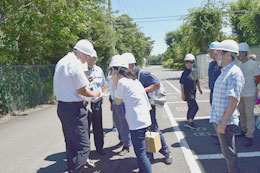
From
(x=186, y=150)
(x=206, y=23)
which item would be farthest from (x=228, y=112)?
(x=206, y=23)

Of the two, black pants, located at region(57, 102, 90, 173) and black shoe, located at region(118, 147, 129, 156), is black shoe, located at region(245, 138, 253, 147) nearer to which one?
black shoe, located at region(118, 147, 129, 156)

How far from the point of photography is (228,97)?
2.57 meters

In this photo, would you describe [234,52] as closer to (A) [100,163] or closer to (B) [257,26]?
(A) [100,163]

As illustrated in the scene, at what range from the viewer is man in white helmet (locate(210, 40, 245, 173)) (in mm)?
2494

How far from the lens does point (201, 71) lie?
757 inches

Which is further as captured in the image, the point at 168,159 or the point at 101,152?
the point at 101,152

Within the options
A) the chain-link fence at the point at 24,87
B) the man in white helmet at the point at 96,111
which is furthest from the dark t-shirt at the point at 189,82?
the chain-link fence at the point at 24,87

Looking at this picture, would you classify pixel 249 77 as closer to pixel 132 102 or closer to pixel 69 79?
pixel 132 102

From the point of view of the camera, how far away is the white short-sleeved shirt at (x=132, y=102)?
2758mm

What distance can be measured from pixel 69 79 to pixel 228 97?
2.07m

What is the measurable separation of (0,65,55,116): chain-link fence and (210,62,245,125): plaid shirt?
8184 millimetres

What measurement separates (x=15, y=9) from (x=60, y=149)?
6486 mm

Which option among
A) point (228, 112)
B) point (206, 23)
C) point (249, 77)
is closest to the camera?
point (228, 112)

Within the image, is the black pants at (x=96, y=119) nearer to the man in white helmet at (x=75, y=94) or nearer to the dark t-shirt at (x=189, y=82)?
the man in white helmet at (x=75, y=94)
